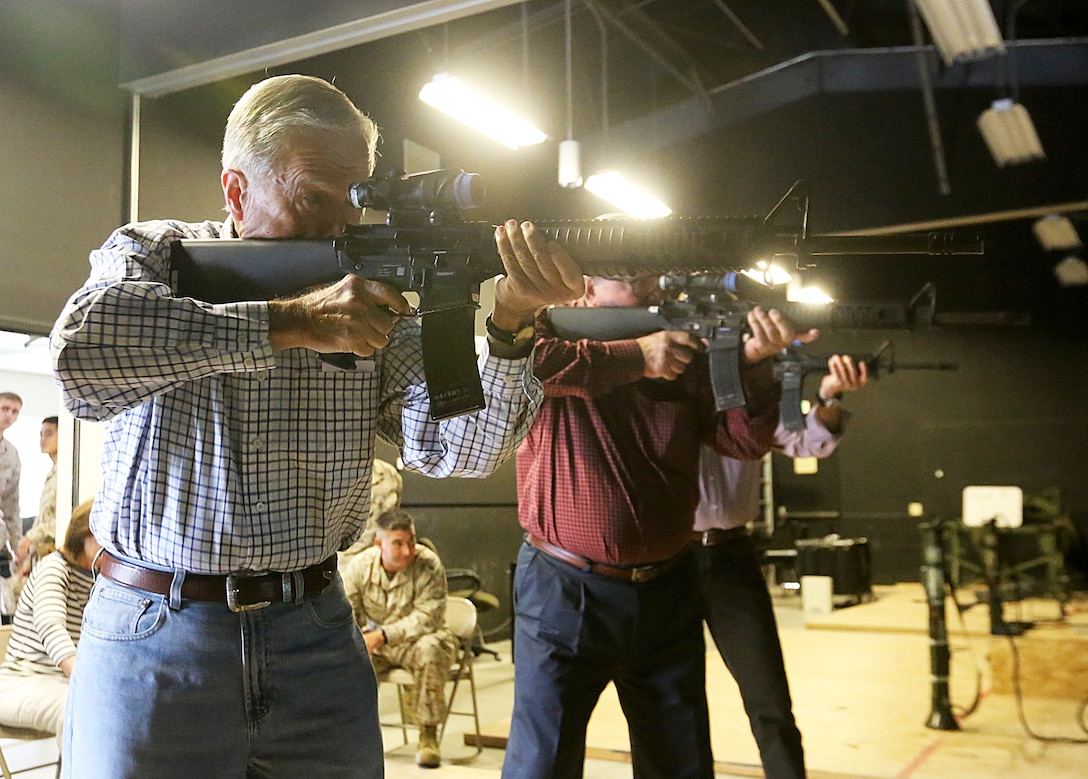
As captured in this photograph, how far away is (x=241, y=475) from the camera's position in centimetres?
130

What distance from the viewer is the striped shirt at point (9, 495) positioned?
3.55m

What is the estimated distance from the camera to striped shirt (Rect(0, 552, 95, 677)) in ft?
11.5

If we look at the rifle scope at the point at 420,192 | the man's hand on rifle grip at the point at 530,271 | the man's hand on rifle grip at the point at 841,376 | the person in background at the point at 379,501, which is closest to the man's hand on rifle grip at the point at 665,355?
the man's hand on rifle grip at the point at 530,271

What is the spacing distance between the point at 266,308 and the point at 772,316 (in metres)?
2.17

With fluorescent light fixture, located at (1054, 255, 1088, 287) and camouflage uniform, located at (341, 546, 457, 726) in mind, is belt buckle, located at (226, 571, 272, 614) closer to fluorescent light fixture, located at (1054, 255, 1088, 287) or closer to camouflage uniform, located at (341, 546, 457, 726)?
camouflage uniform, located at (341, 546, 457, 726)

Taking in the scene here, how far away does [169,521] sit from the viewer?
4.16ft

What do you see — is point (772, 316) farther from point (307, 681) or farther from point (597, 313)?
point (307, 681)

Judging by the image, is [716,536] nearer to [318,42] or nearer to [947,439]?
[318,42]

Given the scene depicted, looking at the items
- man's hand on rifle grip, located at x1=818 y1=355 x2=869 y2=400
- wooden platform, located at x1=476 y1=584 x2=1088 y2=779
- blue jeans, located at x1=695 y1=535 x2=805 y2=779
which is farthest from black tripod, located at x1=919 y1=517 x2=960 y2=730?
blue jeans, located at x1=695 y1=535 x2=805 y2=779

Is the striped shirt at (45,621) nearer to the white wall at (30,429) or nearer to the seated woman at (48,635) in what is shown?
the seated woman at (48,635)

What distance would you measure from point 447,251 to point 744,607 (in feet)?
6.10

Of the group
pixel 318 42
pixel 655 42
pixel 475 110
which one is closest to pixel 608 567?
pixel 318 42

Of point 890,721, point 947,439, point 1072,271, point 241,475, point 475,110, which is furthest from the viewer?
point 947,439

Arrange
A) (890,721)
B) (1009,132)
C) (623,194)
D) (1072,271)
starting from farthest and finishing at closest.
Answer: (1072,271)
(1009,132)
(623,194)
(890,721)
